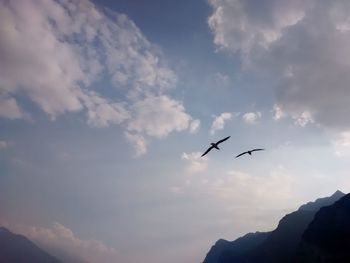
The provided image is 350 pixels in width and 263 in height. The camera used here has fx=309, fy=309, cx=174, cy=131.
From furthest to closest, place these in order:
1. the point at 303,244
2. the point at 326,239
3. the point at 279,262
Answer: the point at 279,262 < the point at 303,244 < the point at 326,239

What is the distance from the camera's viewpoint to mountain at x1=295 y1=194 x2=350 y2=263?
13112 cm

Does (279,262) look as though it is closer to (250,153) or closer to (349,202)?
(349,202)

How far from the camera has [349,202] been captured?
14188 cm

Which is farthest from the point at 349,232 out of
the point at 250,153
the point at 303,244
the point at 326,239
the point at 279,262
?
the point at 250,153

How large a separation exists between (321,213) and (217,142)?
453ft

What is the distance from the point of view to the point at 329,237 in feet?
455

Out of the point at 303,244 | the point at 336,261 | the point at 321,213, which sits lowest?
the point at 336,261

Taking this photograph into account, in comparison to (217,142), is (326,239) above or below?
above

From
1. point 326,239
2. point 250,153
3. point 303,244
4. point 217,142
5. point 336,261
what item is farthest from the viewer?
point 303,244

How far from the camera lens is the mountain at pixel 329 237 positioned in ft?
430

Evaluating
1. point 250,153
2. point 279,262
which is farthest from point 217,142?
point 279,262

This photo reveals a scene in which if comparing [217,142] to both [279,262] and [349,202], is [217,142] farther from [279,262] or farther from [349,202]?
[279,262]

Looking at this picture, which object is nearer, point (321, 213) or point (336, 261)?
point (336, 261)

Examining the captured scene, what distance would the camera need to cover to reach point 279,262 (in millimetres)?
197000
